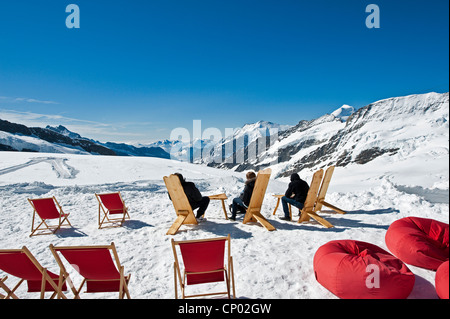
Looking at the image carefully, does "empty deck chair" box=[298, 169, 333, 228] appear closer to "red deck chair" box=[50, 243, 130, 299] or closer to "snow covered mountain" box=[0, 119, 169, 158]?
"red deck chair" box=[50, 243, 130, 299]

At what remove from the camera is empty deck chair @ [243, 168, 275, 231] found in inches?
251

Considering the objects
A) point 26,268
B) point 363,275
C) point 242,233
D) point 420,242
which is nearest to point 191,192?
point 242,233

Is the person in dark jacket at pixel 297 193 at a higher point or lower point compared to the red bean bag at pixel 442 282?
higher

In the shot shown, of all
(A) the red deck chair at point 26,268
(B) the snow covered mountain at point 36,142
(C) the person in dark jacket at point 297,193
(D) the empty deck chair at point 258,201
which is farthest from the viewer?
(B) the snow covered mountain at point 36,142

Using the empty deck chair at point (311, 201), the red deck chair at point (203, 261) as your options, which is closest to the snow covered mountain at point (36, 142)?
the empty deck chair at point (311, 201)

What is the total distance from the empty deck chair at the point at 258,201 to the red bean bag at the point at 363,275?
2.56m

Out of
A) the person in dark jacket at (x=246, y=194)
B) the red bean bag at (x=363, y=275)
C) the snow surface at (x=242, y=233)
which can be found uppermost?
the person in dark jacket at (x=246, y=194)

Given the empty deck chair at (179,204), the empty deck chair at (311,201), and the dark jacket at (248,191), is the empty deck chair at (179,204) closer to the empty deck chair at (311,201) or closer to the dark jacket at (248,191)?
the dark jacket at (248,191)

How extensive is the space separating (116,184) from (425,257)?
13.7 metres

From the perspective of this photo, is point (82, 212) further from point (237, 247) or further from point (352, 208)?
point (352, 208)

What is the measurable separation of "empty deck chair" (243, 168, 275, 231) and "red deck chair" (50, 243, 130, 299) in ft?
12.6

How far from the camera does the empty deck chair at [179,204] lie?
245 inches

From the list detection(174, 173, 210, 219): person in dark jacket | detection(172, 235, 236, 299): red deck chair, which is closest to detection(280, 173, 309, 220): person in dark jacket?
detection(174, 173, 210, 219): person in dark jacket
